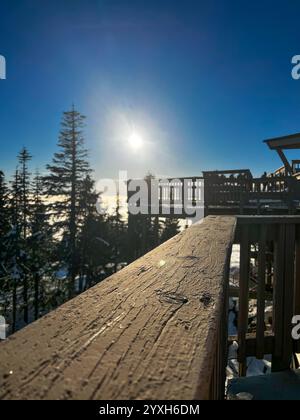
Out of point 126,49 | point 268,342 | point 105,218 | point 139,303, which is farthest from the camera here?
point 105,218

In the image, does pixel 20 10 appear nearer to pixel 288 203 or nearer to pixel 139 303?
pixel 288 203

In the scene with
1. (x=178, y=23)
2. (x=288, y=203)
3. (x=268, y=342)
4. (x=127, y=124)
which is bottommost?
(x=268, y=342)

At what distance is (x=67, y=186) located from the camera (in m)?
21.6

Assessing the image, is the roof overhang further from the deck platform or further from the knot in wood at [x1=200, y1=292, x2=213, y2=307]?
the knot in wood at [x1=200, y1=292, x2=213, y2=307]

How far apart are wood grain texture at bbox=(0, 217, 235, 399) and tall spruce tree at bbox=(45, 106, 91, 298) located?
21.2 metres

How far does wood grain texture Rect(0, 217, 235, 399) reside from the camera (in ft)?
1.26

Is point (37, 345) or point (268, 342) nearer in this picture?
point (37, 345)

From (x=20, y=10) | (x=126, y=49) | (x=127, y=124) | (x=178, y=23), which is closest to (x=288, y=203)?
(x=178, y=23)

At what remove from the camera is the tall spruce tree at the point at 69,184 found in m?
21.2

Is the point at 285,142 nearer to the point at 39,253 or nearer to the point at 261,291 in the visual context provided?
the point at 261,291

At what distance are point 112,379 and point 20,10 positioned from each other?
62.6ft

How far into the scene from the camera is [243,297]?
2342 millimetres

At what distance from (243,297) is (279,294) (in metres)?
0.34

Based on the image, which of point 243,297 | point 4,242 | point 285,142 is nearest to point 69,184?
point 4,242
